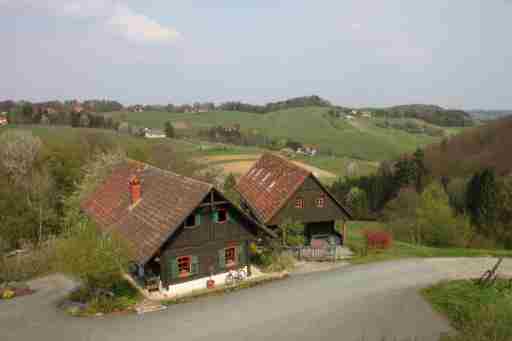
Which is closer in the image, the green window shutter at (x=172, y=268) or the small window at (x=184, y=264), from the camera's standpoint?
the green window shutter at (x=172, y=268)

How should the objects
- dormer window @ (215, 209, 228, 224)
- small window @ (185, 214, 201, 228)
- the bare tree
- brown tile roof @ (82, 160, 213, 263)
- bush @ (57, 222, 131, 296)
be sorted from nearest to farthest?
bush @ (57, 222, 131, 296)
brown tile roof @ (82, 160, 213, 263)
small window @ (185, 214, 201, 228)
dormer window @ (215, 209, 228, 224)
the bare tree

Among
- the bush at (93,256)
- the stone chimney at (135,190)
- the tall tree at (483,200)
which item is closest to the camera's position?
the bush at (93,256)

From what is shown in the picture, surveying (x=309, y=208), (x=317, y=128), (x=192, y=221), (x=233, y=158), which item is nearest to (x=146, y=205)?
(x=192, y=221)

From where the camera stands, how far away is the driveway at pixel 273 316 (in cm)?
1830

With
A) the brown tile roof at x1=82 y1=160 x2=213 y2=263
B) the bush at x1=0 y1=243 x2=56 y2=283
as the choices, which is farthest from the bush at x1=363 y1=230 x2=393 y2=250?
the bush at x1=0 y1=243 x2=56 y2=283

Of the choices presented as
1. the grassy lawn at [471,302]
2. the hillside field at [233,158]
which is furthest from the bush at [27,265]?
the hillside field at [233,158]

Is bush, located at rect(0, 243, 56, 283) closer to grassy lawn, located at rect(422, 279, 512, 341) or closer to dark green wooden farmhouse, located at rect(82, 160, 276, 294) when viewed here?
dark green wooden farmhouse, located at rect(82, 160, 276, 294)

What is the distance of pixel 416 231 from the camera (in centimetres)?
4822

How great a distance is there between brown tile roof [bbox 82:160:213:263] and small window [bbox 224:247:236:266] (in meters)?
4.03

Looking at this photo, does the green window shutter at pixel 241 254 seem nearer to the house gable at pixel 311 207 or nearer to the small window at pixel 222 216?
the small window at pixel 222 216

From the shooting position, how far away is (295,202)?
32094mm

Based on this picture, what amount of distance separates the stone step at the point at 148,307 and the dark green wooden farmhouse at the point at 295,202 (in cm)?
1130

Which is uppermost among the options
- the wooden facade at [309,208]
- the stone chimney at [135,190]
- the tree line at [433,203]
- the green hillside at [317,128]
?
the green hillside at [317,128]

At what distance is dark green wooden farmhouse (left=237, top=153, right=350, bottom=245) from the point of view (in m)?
31.7
